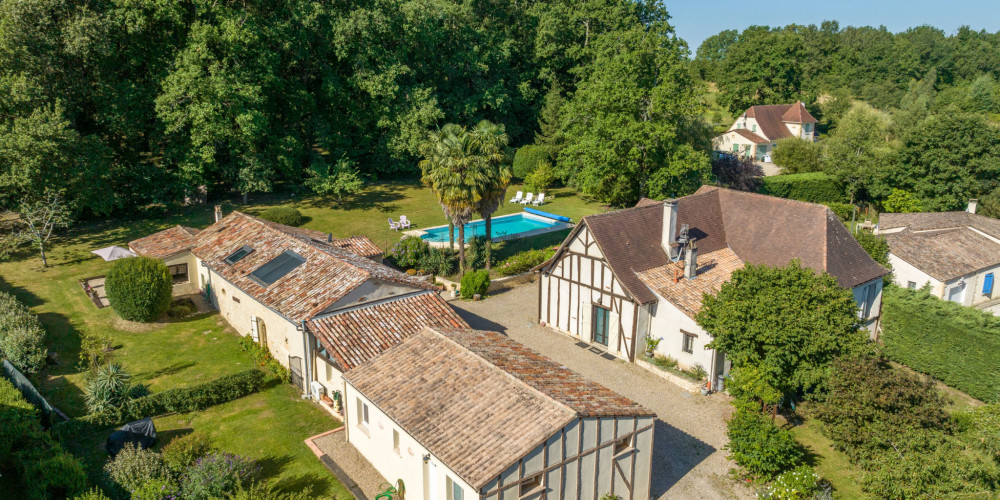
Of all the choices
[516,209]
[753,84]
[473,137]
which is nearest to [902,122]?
[753,84]

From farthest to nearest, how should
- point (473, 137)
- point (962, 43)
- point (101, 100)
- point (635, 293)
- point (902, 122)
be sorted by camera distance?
point (962, 43)
point (902, 122)
point (101, 100)
point (473, 137)
point (635, 293)

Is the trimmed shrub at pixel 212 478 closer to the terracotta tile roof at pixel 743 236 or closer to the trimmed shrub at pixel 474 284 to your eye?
the terracotta tile roof at pixel 743 236

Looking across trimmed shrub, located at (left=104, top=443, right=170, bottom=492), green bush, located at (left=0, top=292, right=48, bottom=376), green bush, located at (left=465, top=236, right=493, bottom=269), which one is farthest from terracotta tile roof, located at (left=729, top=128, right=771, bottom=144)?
trimmed shrub, located at (left=104, top=443, right=170, bottom=492)

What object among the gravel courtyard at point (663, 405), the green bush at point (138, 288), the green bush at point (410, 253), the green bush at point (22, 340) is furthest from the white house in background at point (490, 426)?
the green bush at point (410, 253)

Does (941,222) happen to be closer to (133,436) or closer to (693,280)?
(693,280)

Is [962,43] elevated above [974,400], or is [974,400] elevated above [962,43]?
[962,43]

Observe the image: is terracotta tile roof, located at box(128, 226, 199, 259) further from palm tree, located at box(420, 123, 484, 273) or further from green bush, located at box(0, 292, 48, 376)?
palm tree, located at box(420, 123, 484, 273)

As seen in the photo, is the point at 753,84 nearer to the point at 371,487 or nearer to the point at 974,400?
the point at 974,400
